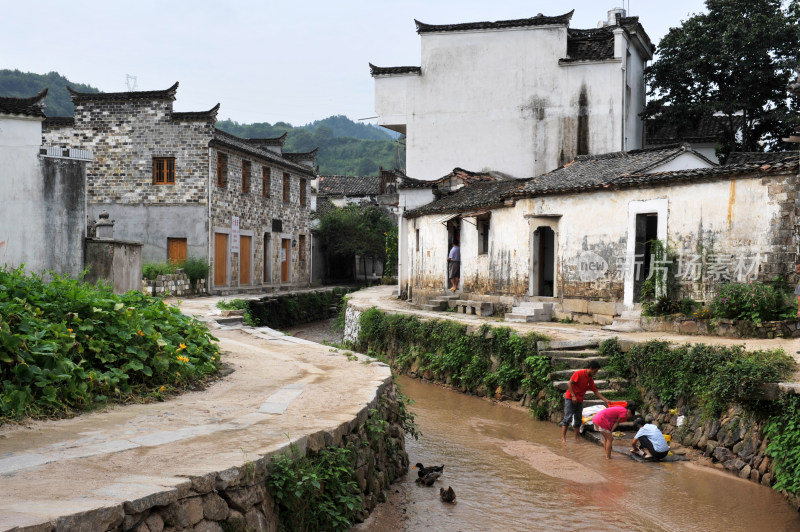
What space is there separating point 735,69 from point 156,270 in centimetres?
2178

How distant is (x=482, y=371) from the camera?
1516cm

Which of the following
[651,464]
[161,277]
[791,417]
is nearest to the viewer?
[791,417]

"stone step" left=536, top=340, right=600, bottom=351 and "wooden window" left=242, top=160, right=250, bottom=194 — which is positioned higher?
"wooden window" left=242, top=160, right=250, bottom=194

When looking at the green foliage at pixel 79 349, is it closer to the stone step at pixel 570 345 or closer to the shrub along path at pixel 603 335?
the stone step at pixel 570 345

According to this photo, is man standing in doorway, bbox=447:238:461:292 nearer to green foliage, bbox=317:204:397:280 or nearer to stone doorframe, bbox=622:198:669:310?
stone doorframe, bbox=622:198:669:310

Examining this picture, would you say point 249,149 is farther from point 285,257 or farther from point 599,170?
point 599,170

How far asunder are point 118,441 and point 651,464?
734cm

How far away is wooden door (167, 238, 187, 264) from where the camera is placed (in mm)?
26188

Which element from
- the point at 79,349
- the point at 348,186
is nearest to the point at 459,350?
the point at 79,349

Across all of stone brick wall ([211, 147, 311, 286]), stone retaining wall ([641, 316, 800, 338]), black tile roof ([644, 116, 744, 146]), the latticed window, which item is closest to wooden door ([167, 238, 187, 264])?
stone brick wall ([211, 147, 311, 286])

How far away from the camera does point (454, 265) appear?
2184 centimetres

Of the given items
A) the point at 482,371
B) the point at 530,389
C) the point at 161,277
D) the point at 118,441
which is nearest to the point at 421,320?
the point at 482,371

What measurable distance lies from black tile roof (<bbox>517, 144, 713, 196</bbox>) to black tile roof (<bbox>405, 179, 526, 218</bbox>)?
4.70 feet

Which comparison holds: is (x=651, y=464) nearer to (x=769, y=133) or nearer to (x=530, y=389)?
(x=530, y=389)
